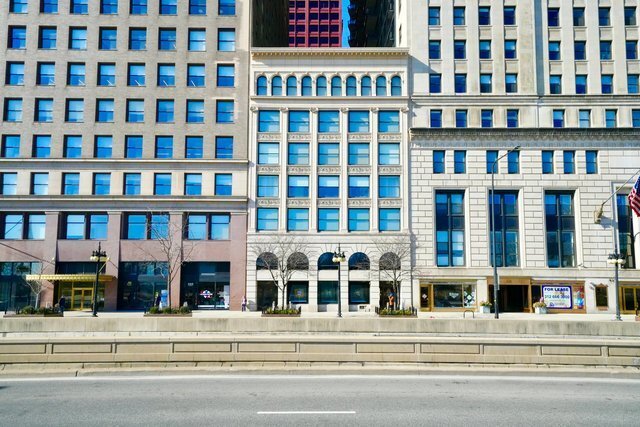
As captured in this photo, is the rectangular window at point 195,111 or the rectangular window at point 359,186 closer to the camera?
the rectangular window at point 359,186

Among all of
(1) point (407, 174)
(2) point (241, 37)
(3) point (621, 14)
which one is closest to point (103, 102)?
(2) point (241, 37)

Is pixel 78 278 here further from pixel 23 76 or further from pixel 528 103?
pixel 528 103

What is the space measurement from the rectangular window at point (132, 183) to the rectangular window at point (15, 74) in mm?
13160

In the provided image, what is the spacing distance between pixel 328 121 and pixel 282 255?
13074mm

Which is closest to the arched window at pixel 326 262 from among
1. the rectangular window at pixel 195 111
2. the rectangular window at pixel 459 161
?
the rectangular window at pixel 459 161

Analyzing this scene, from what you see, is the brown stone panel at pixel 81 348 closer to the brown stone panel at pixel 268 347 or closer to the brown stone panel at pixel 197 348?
the brown stone panel at pixel 197 348

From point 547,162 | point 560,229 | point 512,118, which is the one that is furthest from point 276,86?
point 560,229

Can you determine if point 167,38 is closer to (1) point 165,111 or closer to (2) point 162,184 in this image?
(1) point 165,111

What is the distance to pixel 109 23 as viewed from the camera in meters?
47.5

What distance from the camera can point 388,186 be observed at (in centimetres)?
4616

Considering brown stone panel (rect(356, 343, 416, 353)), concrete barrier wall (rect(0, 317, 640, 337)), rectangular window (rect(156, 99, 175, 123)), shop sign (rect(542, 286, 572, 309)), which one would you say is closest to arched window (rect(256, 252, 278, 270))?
rectangular window (rect(156, 99, 175, 123))

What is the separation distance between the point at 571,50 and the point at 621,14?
5648 mm

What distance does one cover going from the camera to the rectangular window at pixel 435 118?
46562 millimetres

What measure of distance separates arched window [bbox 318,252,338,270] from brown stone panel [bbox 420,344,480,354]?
2907cm
